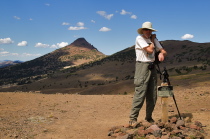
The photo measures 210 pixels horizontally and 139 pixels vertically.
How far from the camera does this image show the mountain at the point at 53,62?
68.8m

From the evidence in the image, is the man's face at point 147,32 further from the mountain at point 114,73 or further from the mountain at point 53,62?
the mountain at point 53,62

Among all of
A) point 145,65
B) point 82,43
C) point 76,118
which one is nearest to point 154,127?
point 145,65

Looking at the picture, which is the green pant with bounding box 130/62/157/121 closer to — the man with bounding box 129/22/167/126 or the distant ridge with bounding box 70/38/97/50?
the man with bounding box 129/22/167/126

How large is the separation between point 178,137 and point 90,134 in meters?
2.01

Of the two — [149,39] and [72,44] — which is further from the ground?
[72,44]

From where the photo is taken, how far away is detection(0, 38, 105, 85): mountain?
6881 centimetres

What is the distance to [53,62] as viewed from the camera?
264 feet

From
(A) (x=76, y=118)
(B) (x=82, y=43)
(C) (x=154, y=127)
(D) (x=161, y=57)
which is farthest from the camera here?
(B) (x=82, y=43)

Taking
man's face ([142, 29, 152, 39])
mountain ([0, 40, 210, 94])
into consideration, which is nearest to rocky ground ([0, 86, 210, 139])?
man's face ([142, 29, 152, 39])

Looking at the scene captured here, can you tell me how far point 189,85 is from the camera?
52.8 ft

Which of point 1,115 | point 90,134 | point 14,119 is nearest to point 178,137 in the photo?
point 90,134

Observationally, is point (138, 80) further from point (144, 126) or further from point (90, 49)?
point (90, 49)

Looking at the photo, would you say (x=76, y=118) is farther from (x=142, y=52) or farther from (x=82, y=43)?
(x=82, y=43)

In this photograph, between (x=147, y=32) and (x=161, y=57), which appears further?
(x=147, y=32)
